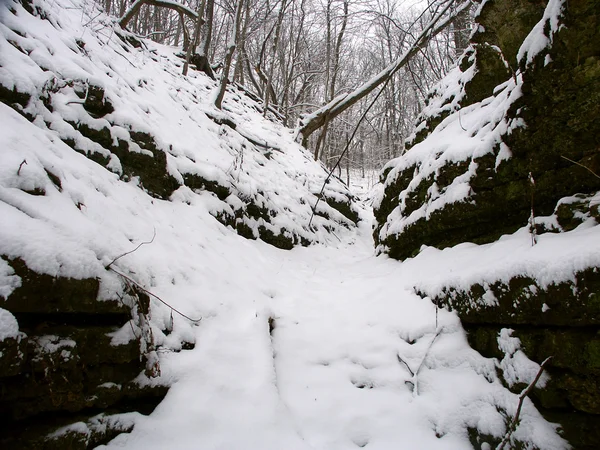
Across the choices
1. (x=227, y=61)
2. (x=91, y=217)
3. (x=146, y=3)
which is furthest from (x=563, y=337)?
(x=146, y=3)

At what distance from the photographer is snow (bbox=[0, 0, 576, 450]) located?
5.32 feet

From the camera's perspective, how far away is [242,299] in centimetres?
288

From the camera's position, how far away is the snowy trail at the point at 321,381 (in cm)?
165

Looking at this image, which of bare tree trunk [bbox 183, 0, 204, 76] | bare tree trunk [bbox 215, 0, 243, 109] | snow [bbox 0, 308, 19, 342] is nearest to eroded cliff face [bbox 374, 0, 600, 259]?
snow [bbox 0, 308, 19, 342]

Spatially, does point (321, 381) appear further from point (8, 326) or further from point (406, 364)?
point (8, 326)

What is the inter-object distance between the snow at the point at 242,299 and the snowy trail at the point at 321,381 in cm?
1

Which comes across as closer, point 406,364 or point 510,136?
point 406,364

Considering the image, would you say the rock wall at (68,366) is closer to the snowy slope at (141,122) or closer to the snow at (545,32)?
the snowy slope at (141,122)

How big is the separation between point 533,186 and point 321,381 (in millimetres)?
2176

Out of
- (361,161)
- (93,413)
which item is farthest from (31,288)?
(361,161)

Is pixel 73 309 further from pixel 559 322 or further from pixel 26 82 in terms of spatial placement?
pixel 559 322

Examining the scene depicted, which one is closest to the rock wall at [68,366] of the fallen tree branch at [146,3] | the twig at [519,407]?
the twig at [519,407]

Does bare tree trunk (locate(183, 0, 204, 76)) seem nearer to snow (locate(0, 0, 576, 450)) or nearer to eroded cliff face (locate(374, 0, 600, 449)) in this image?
snow (locate(0, 0, 576, 450))

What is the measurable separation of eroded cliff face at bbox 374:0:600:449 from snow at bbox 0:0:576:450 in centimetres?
9
